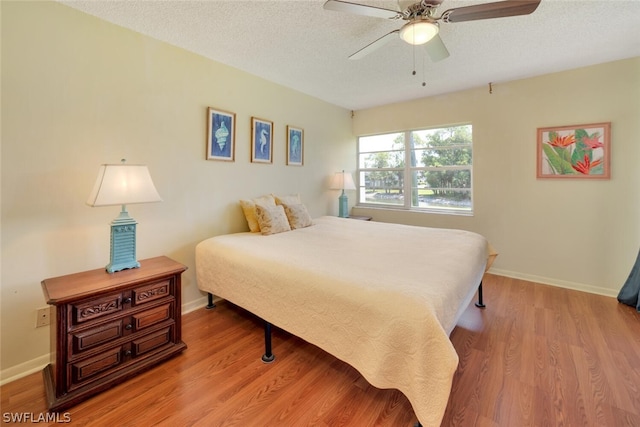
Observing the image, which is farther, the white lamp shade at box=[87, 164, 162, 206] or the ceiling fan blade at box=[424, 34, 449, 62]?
the ceiling fan blade at box=[424, 34, 449, 62]

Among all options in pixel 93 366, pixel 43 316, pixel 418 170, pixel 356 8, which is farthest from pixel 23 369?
pixel 418 170

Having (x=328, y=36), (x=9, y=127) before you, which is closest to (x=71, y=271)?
(x=9, y=127)

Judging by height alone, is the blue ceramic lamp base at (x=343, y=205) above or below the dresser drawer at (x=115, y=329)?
above

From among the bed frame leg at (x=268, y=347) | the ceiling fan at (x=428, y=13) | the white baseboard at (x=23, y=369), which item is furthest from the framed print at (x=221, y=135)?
the white baseboard at (x=23, y=369)

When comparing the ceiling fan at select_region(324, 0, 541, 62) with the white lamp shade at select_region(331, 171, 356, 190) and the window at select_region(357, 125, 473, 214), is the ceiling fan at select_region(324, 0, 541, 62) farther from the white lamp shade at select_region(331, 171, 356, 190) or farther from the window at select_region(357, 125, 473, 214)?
the white lamp shade at select_region(331, 171, 356, 190)

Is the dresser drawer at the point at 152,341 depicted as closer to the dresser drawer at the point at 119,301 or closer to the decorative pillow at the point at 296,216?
the dresser drawer at the point at 119,301

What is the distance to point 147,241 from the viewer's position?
233cm

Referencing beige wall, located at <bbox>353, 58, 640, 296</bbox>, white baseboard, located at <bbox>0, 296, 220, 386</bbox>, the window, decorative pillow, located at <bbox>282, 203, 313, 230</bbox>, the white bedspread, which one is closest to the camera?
the white bedspread

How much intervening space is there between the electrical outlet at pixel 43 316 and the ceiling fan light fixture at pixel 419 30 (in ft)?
9.95

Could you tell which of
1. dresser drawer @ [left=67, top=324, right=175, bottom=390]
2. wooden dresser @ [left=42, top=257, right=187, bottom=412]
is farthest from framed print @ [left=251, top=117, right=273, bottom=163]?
dresser drawer @ [left=67, top=324, right=175, bottom=390]

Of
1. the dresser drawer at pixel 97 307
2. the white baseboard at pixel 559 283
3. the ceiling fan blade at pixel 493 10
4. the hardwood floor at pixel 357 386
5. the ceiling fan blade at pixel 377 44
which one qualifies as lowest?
the hardwood floor at pixel 357 386

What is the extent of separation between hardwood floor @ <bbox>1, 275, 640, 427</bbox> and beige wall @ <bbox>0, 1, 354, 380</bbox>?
0.70 m

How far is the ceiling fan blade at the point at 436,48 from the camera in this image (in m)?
1.91

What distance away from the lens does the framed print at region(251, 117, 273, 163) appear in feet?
10.2
